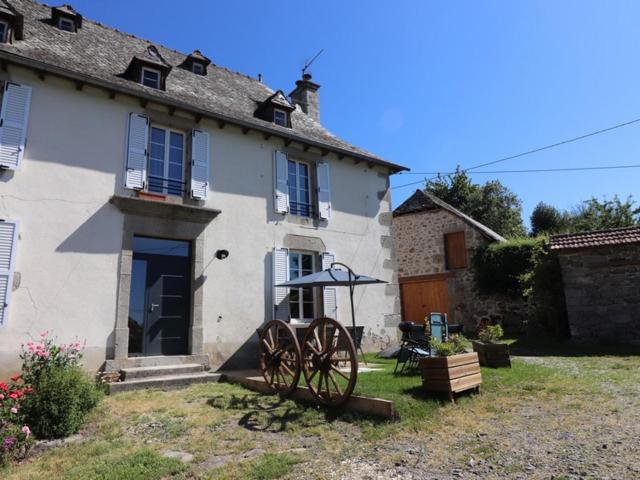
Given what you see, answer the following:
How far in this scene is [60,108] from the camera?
6578mm

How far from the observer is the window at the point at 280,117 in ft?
31.0

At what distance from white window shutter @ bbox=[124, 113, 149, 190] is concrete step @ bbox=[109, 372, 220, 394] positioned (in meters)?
3.05

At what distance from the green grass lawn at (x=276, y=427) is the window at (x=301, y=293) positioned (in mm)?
2731

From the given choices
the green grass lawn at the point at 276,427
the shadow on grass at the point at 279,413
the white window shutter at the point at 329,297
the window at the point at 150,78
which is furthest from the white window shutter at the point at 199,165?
the shadow on grass at the point at 279,413

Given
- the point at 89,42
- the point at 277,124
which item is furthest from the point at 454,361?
the point at 89,42

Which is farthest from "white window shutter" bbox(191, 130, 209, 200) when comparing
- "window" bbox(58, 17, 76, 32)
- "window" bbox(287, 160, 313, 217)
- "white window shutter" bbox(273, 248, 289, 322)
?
"window" bbox(58, 17, 76, 32)

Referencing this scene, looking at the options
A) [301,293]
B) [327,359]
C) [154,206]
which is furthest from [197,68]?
[327,359]

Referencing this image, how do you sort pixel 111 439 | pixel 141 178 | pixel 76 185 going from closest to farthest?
pixel 111 439
pixel 76 185
pixel 141 178

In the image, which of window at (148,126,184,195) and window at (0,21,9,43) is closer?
window at (0,21,9,43)

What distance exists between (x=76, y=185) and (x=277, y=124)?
4362 millimetres

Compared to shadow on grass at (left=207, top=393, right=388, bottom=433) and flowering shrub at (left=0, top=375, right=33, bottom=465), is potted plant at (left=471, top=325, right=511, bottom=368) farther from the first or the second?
flowering shrub at (left=0, top=375, right=33, bottom=465)

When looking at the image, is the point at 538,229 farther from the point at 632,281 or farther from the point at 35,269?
the point at 35,269

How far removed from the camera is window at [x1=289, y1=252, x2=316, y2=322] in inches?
338


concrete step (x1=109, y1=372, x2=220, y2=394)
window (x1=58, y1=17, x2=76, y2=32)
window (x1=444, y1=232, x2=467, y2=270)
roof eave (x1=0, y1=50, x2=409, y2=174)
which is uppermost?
window (x1=58, y1=17, x2=76, y2=32)
